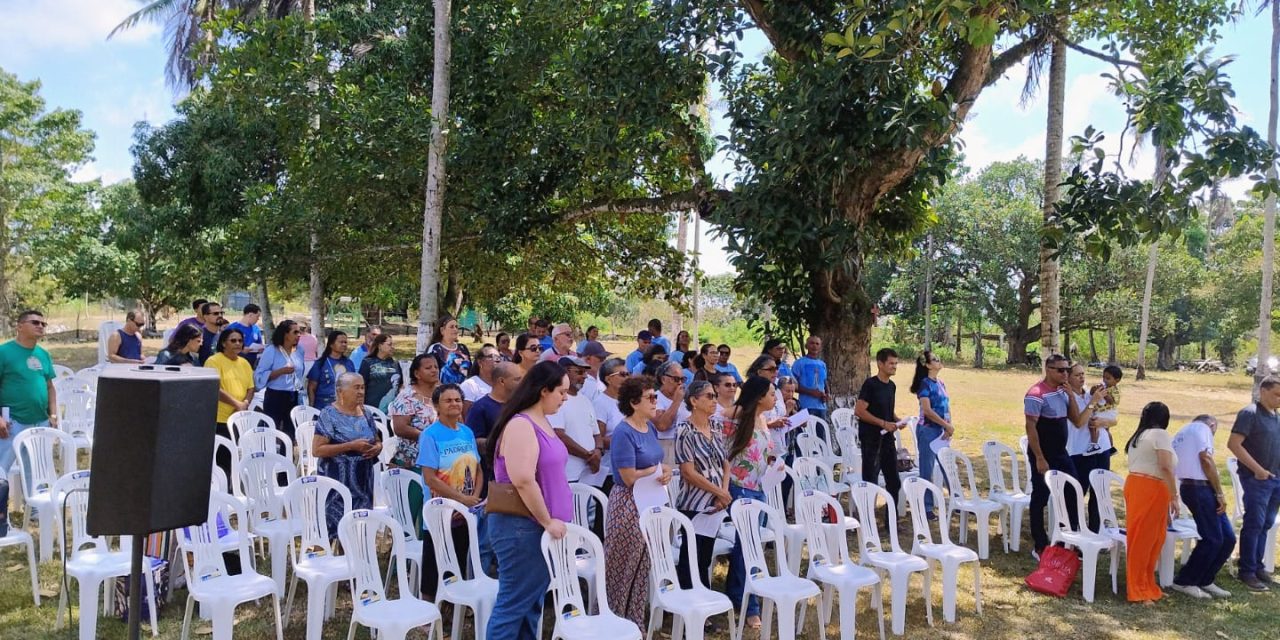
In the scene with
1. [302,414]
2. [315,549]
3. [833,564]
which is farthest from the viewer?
[302,414]

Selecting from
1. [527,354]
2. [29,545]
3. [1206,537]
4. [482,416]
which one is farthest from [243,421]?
[1206,537]

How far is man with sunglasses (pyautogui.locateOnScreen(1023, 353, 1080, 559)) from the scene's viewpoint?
6.55 m

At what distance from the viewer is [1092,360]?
4081 centimetres

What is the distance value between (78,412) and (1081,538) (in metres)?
8.61

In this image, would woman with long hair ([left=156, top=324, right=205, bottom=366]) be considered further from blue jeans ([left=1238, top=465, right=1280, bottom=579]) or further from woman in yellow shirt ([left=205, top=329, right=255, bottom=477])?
blue jeans ([left=1238, top=465, right=1280, bottom=579])

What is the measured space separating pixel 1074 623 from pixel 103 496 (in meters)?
5.47

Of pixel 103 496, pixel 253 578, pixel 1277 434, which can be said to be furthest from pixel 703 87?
pixel 103 496

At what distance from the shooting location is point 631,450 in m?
4.42

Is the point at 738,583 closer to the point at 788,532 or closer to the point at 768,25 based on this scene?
the point at 788,532

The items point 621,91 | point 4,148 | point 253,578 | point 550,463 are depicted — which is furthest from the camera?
point 4,148

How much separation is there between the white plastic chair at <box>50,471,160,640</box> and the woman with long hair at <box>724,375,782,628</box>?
124 inches

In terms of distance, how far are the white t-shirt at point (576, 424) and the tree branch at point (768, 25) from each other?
14.4 ft

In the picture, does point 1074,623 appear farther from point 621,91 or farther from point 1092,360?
point 1092,360

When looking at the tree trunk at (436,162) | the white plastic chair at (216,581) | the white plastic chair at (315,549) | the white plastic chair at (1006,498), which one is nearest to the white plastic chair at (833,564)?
the white plastic chair at (1006,498)
